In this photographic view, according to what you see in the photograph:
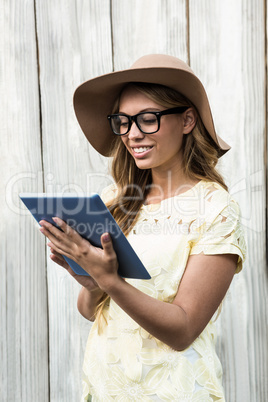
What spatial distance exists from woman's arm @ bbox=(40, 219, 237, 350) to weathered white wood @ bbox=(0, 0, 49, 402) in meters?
0.82

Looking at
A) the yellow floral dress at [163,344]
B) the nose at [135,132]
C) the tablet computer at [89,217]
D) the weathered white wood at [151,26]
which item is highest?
the weathered white wood at [151,26]

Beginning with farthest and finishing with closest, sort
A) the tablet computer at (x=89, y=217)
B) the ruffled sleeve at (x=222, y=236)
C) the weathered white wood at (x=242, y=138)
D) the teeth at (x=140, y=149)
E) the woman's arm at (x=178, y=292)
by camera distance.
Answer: the weathered white wood at (x=242, y=138), the teeth at (x=140, y=149), the ruffled sleeve at (x=222, y=236), the woman's arm at (x=178, y=292), the tablet computer at (x=89, y=217)

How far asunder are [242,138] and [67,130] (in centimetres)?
65

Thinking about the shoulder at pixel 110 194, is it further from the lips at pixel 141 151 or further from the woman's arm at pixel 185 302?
the woman's arm at pixel 185 302

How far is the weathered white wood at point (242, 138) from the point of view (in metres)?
1.83

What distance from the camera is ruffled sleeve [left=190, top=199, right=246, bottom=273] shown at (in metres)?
1.26

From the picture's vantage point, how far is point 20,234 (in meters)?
1.96

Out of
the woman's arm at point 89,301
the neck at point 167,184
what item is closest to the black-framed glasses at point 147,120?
the neck at point 167,184

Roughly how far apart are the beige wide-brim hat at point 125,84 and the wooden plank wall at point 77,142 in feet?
1.11

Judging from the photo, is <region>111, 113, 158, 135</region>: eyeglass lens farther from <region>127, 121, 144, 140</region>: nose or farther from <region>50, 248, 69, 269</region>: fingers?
<region>50, 248, 69, 269</region>: fingers

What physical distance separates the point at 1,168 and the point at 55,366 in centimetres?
79

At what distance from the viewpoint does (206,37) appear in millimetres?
1845

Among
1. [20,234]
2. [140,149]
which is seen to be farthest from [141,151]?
[20,234]

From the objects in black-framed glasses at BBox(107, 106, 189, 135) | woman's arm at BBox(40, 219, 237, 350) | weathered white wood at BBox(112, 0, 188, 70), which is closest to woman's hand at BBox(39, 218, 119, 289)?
woman's arm at BBox(40, 219, 237, 350)
